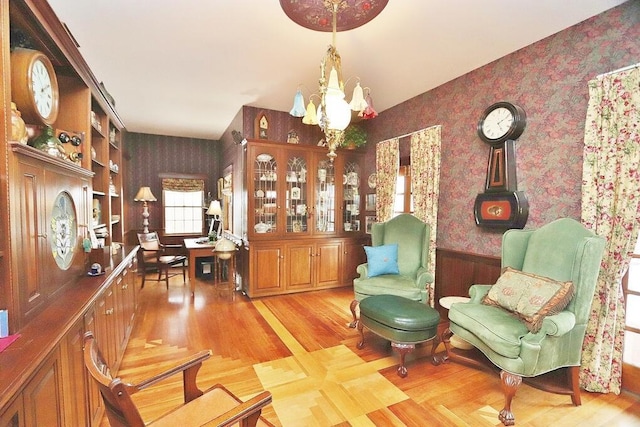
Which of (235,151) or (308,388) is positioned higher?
(235,151)

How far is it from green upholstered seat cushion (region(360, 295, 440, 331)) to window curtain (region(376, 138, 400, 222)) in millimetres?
1852

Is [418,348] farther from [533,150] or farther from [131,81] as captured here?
[131,81]

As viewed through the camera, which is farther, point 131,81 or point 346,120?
point 131,81

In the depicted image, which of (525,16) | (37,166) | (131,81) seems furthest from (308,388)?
(131,81)

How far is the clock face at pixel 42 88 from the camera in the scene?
1.52 meters

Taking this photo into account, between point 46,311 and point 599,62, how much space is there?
4.04m

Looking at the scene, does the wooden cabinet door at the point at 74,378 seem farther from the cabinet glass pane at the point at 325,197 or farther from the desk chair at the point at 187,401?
the cabinet glass pane at the point at 325,197

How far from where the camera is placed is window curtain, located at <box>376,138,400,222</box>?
4203mm

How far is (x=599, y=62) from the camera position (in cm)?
227

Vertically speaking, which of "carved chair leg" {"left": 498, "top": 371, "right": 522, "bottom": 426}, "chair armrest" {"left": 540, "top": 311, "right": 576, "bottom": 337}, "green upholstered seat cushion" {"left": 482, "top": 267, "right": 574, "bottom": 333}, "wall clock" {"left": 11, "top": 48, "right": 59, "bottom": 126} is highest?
"wall clock" {"left": 11, "top": 48, "right": 59, "bottom": 126}

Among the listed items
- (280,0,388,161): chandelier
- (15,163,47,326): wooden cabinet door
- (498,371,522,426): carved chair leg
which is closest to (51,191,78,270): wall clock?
(15,163,47,326): wooden cabinet door

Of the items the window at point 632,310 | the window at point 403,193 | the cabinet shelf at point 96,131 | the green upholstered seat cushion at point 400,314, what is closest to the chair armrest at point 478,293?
the green upholstered seat cushion at point 400,314

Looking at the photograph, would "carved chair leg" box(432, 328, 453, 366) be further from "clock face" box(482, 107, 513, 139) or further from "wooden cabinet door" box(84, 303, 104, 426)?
"wooden cabinet door" box(84, 303, 104, 426)

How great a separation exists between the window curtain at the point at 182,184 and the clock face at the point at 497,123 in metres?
5.63
